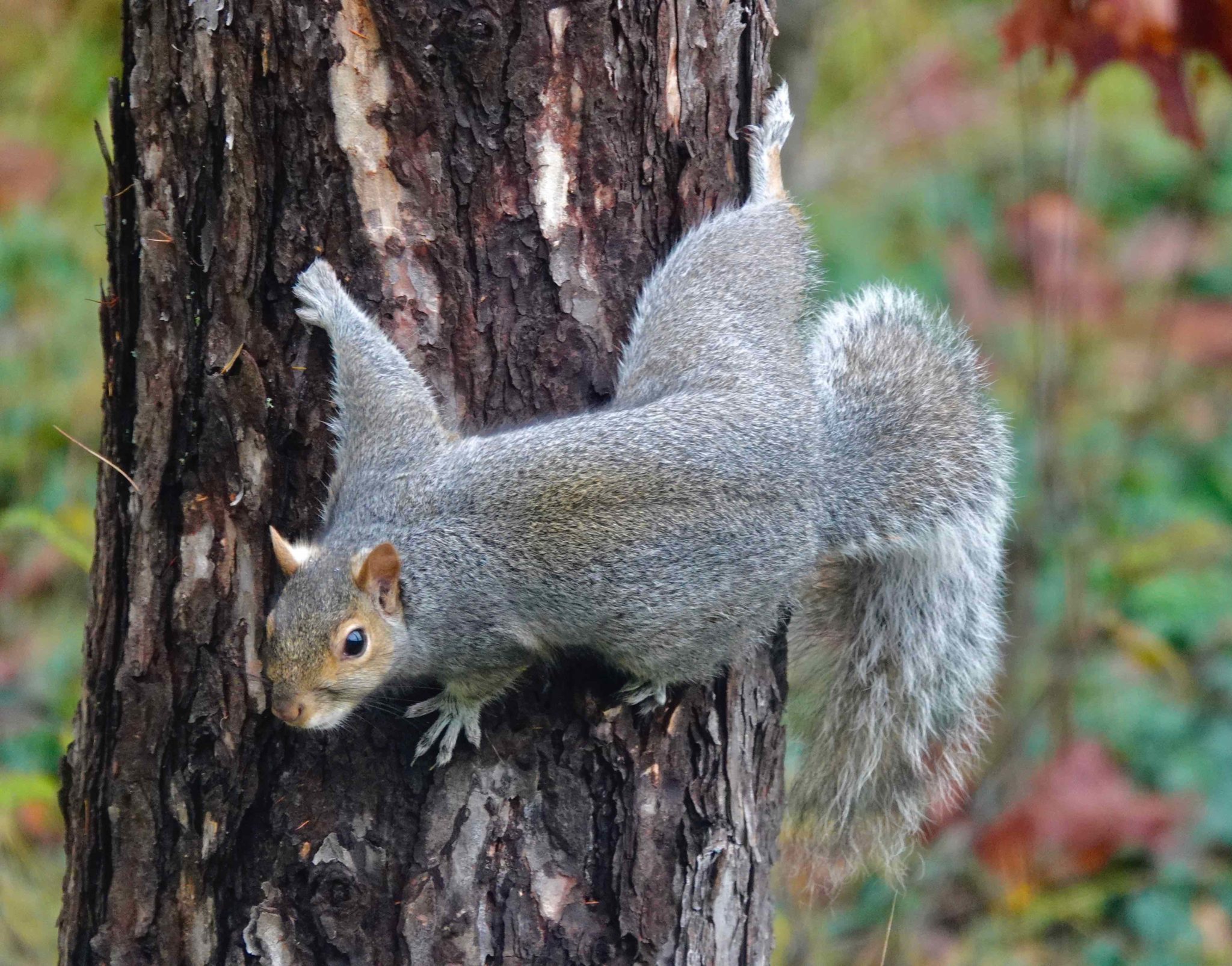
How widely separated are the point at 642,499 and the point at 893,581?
2.18 ft

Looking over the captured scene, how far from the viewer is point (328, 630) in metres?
1.87

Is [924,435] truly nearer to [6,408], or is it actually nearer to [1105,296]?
[6,408]

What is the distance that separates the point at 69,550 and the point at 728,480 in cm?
Answer: 125

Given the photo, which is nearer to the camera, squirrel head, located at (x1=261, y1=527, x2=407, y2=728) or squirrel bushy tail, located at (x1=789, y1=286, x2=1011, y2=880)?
squirrel head, located at (x1=261, y1=527, x2=407, y2=728)

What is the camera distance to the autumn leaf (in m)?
2.65

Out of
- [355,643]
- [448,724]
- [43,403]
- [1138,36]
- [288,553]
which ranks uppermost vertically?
[1138,36]

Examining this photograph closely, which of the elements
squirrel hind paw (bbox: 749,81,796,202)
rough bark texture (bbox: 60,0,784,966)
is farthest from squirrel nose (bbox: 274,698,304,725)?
squirrel hind paw (bbox: 749,81,796,202)

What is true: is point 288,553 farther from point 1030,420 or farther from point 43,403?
point 1030,420

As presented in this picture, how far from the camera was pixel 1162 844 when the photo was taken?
379cm

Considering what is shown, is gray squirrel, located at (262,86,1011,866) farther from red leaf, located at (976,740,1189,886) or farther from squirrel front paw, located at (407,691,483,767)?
red leaf, located at (976,740,1189,886)

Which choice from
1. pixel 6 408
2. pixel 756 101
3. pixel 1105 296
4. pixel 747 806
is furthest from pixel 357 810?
pixel 1105 296

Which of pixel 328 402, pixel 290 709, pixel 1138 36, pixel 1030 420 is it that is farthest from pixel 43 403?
pixel 1138 36

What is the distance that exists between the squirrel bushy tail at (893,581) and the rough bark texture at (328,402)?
45 centimetres

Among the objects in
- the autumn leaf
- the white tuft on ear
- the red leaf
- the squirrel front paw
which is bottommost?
the red leaf
